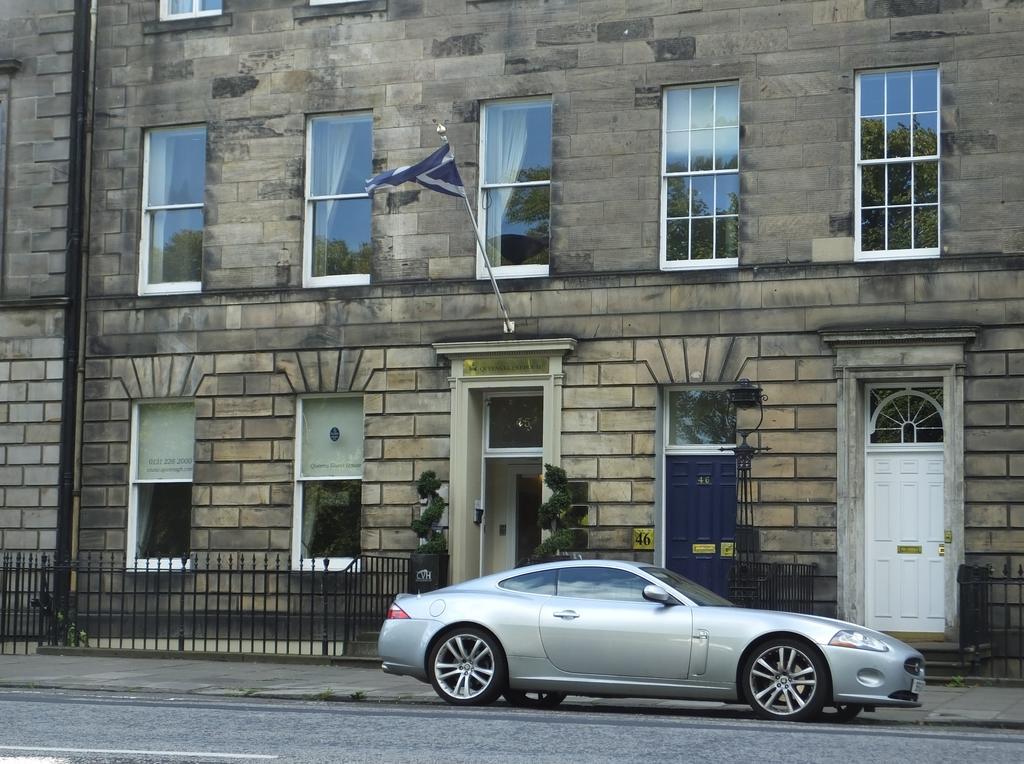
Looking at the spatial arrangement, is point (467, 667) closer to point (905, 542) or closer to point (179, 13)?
point (905, 542)

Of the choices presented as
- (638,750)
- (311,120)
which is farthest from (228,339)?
(638,750)

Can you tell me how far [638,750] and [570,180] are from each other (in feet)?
40.8

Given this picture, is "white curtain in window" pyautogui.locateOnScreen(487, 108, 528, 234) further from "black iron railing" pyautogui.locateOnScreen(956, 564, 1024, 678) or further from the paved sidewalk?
"black iron railing" pyautogui.locateOnScreen(956, 564, 1024, 678)

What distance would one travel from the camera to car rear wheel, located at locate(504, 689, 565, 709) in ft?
49.3

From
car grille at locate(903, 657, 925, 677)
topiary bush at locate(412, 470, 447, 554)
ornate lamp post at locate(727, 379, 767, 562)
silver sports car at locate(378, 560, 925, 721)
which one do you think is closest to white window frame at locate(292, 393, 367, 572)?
topiary bush at locate(412, 470, 447, 554)

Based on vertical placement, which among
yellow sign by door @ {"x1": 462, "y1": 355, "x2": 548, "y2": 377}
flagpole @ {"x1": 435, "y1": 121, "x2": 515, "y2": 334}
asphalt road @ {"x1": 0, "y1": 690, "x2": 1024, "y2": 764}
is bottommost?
asphalt road @ {"x1": 0, "y1": 690, "x2": 1024, "y2": 764}

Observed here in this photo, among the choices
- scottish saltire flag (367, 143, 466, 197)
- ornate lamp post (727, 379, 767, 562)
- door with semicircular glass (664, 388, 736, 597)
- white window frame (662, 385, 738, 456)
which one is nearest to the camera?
ornate lamp post (727, 379, 767, 562)

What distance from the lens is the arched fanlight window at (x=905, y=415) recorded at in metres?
20.8

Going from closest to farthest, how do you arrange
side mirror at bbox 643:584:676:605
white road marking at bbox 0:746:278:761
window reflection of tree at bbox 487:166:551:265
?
white road marking at bbox 0:746:278:761
side mirror at bbox 643:584:676:605
window reflection of tree at bbox 487:166:551:265

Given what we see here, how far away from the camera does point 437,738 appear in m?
11.6

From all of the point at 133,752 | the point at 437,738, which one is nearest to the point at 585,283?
the point at 437,738

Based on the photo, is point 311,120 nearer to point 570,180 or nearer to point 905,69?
point 570,180

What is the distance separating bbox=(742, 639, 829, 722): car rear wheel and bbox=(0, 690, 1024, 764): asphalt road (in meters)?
0.34

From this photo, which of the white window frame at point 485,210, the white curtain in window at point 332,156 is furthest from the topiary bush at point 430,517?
the white curtain in window at point 332,156
